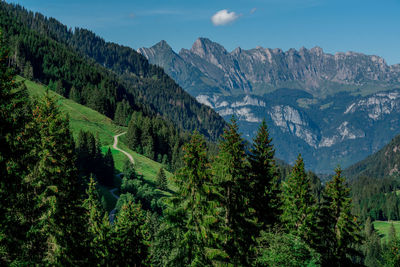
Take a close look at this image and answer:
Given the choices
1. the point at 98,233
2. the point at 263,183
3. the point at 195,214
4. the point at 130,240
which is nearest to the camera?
the point at 195,214

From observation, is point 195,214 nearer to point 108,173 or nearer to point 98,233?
point 98,233

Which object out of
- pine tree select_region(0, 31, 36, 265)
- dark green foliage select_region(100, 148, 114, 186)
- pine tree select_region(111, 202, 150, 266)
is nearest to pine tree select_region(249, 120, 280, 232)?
pine tree select_region(111, 202, 150, 266)

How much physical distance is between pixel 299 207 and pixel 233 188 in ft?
44.9

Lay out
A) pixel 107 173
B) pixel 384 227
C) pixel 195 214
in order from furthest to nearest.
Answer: pixel 384 227
pixel 107 173
pixel 195 214

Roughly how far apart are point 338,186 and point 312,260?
15718 mm

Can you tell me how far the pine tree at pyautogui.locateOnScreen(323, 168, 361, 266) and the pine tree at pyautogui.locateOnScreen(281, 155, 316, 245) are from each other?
2267mm

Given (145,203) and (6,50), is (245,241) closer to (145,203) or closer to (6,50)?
(6,50)

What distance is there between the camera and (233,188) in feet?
87.8

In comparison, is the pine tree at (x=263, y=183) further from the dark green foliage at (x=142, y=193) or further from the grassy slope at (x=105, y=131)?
the grassy slope at (x=105, y=131)

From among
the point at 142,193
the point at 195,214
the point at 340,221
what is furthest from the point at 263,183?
the point at 142,193

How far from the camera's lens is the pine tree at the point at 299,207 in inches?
1427

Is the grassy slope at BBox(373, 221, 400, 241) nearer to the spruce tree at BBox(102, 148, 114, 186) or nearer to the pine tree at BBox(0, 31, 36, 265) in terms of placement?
the spruce tree at BBox(102, 148, 114, 186)

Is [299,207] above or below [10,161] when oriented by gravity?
below

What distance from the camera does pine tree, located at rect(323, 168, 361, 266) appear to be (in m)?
36.2
